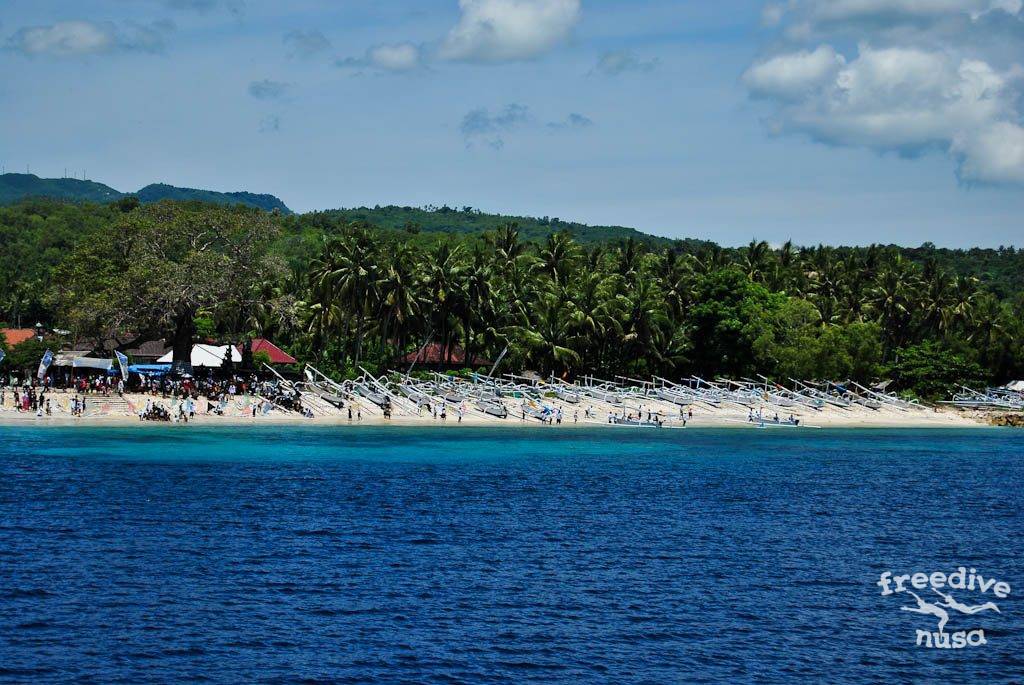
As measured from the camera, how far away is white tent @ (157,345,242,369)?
8550 centimetres

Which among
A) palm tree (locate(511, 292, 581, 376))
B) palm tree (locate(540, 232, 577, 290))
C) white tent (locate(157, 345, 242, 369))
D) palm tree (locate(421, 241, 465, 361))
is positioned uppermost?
→ palm tree (locate(540, 232, 577, 290))

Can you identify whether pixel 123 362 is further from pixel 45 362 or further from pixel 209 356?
pixel 209 356

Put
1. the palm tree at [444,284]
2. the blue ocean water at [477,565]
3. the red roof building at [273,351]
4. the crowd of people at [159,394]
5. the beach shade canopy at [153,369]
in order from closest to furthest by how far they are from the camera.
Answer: the blue ocean water at [477,565] → the crowd of people at [159,394] → the beach shade canopy at [153,369] → the palm tree at [444,284] → the red roof building at [273,351]

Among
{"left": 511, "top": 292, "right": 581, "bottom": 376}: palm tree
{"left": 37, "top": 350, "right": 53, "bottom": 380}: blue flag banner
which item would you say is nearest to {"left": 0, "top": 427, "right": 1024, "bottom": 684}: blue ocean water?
{"left": 37, "top": 350, "right": 53, "bottom": 380}: blue flag banner

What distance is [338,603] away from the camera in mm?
28438

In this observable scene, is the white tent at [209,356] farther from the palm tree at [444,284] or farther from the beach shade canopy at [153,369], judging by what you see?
the palm tree at [444,284]

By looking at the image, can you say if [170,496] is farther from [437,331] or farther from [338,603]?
[437,331]

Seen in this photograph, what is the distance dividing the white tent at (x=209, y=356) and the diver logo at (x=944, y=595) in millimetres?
60597

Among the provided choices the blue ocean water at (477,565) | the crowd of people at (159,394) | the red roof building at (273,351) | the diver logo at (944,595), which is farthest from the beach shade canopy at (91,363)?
the diver logo at (944,595)

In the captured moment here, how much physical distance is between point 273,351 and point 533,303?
20.8 m

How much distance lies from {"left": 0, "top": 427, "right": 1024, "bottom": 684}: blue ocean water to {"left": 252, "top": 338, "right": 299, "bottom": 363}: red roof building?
29.5 m

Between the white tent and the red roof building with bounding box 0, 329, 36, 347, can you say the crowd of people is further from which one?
the red roof building with bounding box 0, 329, 36, 347

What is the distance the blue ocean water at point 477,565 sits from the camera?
957 inches

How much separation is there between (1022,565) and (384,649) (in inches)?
812
